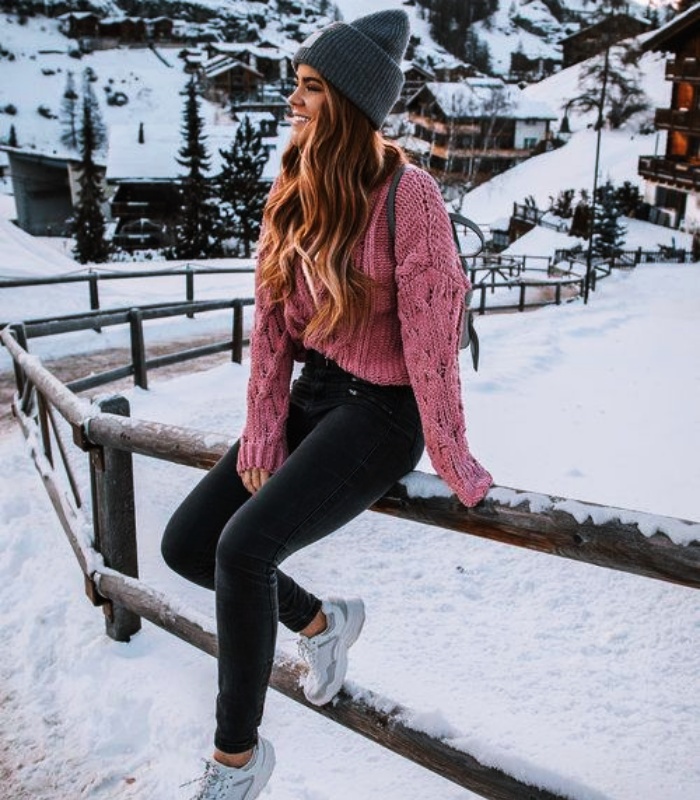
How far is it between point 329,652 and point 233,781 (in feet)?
1.63

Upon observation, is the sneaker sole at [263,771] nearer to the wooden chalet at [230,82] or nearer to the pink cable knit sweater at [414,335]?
the pink cable knit sweater at [414,335]

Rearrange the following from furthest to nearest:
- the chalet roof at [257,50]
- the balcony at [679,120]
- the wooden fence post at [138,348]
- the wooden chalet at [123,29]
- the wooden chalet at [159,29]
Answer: the wooden chalet at [159,29] → the wooden chalet at [123,29] → the chalet roof at [257,50] → the balcony at [679,120] → the wooden fence post at [138,348]

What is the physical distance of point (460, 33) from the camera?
122m

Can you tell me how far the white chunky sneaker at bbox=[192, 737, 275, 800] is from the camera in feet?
6.88

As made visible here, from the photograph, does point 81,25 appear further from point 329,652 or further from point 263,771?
point 263,771

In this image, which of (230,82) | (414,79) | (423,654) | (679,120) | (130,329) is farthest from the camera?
(230,82)

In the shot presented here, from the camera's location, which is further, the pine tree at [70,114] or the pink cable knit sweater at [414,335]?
→ the pine tree at [70,114]

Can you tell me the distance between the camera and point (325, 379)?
7.66 ft

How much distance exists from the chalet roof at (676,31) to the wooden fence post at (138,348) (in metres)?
39.2

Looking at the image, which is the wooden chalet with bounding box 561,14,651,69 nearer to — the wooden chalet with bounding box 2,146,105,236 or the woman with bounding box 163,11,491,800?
the wooden chalet with bounding box 2,146,105,236

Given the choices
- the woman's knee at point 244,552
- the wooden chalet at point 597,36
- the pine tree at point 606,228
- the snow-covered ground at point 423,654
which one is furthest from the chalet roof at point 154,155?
the woman's knee at point 244,552

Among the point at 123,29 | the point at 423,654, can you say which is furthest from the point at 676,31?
the point at 123,29

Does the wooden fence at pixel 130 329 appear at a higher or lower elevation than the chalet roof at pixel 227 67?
lower

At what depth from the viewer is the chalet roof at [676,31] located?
38.1 metres
